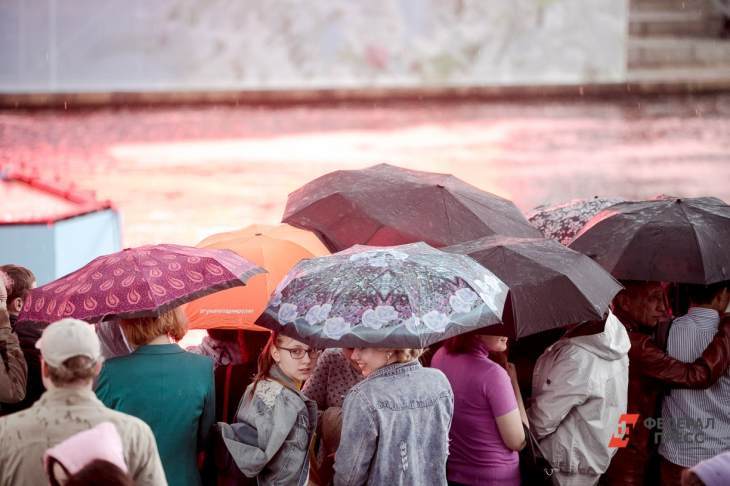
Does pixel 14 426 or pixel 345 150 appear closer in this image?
pixel 14 426

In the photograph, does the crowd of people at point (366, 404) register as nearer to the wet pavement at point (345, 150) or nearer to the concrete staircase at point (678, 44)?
the wet pavement at point (345, 150)

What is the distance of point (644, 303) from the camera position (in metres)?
3.77

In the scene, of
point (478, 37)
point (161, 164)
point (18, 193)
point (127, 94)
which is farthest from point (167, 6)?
point (18, 193)

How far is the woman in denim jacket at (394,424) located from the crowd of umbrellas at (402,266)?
0.41 feet

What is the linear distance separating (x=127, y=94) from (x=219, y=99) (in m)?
0.97

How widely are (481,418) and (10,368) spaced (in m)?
1.36

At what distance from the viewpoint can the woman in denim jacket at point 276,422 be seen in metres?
2.89

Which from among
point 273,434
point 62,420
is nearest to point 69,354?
point 62,420

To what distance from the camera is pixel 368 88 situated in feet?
38.4

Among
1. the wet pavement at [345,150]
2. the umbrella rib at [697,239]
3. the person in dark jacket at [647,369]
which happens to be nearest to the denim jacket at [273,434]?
the person in dark jacket at [647,369]

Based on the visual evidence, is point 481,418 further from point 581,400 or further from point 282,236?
point 282,236

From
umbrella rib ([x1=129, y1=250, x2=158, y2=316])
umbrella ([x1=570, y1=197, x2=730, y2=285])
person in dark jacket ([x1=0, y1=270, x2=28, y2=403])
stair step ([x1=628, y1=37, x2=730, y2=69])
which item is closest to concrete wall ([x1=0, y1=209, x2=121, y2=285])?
person in dark jacket ([x1=0, y1=270, x2=28, y2=403])

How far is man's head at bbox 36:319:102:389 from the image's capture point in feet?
7.55

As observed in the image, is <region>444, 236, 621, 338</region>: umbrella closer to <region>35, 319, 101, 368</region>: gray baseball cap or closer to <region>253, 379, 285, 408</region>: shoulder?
<region>253, 379, 285, 408</region>: shoulder
